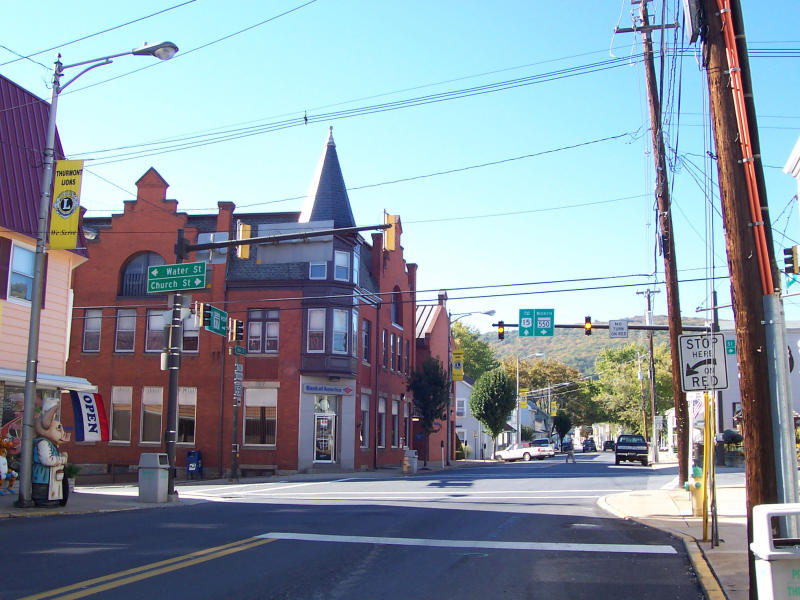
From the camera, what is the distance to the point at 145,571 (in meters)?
8.87

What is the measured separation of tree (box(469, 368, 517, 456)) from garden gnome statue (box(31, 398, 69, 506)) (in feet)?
145

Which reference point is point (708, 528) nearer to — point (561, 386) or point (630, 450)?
point (630, 450)

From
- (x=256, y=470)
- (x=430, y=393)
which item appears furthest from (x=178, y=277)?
(x=430, y=393)

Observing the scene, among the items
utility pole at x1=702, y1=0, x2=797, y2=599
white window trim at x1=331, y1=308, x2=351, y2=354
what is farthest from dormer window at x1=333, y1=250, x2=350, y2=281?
utility pole at x1=702, y1=0, x2=797, y2=599

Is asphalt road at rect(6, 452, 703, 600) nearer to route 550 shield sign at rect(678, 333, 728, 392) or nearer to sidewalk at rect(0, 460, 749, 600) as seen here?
sidewalk at rect(0, 460, 749, 600)

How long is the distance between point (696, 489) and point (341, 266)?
24762 mm

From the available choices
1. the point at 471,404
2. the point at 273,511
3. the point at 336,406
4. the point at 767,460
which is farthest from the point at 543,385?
the point at 767,460

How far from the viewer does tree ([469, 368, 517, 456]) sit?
2298 inches

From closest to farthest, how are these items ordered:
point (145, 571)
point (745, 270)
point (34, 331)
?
point (745, 270) < point (145, 571) < point (34, 331)

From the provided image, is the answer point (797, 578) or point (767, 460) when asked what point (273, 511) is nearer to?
point (767, 460)

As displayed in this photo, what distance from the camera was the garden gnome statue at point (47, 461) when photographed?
1596 cm

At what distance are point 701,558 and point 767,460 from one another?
376cm

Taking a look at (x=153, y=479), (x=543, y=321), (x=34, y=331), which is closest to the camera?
(x=34, y=331)

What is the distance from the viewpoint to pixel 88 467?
37.1m
